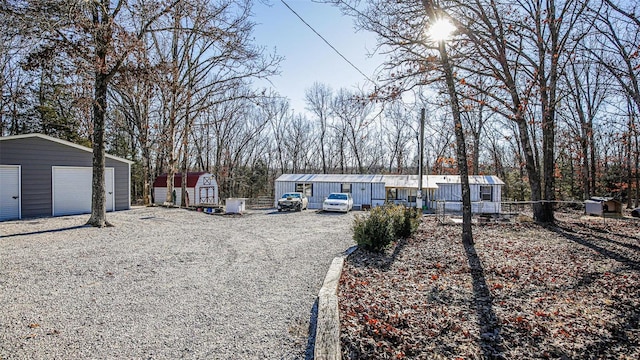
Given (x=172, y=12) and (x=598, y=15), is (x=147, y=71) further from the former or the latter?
(x=598, y=15)

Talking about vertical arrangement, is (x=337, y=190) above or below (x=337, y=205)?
above

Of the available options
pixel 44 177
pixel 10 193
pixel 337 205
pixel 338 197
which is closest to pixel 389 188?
pixel 338 197

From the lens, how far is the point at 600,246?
8.59m

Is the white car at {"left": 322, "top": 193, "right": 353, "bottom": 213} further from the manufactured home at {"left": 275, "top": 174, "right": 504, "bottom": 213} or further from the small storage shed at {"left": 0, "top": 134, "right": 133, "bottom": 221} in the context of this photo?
the small storage shed at {"left": 0, "top": 134, "right": 133, "bottom": 221}

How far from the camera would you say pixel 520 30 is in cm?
1195

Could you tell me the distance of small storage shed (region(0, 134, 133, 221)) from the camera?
1226cm

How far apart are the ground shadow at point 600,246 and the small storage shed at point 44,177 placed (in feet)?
57.5

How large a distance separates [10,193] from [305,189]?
1667 cm

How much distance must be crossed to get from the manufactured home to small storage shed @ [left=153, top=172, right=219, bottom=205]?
6034mm

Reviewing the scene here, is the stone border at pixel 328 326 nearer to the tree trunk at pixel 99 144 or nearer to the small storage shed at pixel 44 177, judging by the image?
the tree trunk at pixel 99 144

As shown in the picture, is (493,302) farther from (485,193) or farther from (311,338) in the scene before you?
(485,193)

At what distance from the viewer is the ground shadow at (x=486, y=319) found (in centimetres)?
344

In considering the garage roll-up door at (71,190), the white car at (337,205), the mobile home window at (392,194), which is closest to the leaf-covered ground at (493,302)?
the white car at (337,205)

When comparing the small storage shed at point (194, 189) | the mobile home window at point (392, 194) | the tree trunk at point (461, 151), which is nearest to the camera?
the tree trunk at point (461, 151)
